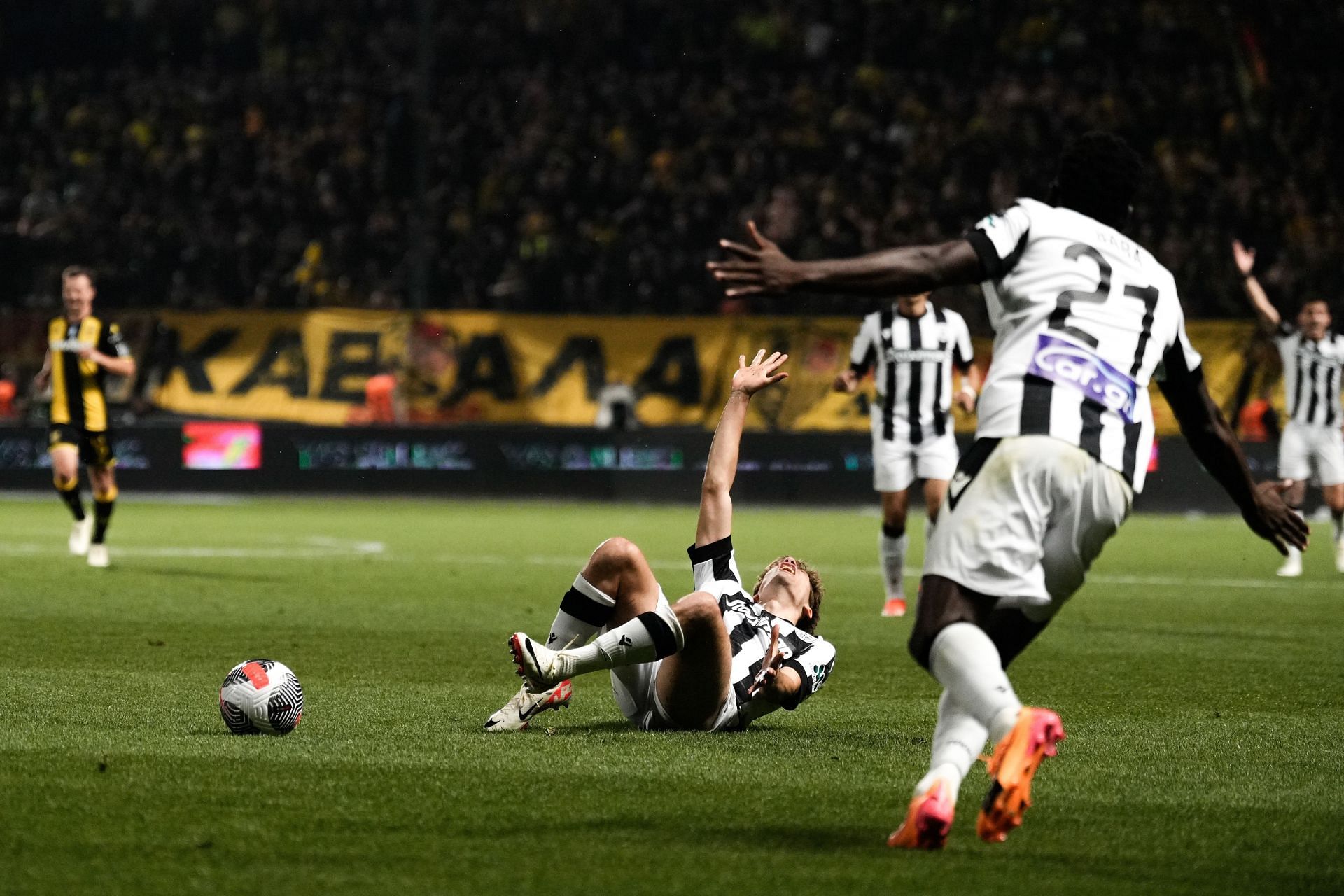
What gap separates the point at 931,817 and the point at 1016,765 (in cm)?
29

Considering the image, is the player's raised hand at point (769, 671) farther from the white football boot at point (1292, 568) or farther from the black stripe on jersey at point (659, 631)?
the white football boot at point (1292, 568)

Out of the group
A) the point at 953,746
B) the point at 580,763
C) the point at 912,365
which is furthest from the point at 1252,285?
the point at 953,746

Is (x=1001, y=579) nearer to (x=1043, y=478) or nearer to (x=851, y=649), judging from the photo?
(x=1043, y=478)

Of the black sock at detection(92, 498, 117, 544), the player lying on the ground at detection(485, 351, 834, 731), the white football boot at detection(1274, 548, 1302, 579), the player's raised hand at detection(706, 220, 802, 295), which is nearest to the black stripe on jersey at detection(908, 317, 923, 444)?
the white football boot at detection(1274, 548, 1302, 579)

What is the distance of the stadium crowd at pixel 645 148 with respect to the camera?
24203 millimetres

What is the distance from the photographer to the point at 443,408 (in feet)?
78.6

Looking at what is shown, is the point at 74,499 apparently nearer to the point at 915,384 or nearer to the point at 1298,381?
the point at 915,384

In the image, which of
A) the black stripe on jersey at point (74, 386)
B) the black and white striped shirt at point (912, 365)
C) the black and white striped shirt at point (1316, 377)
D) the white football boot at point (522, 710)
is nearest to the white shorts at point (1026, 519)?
the white football boot at point (522, 710)

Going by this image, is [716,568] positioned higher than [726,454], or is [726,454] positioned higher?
[726,454]

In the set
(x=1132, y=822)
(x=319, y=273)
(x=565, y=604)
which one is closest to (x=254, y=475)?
(x=319, y=273)

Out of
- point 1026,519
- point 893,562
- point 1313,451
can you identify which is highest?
point 1026,519

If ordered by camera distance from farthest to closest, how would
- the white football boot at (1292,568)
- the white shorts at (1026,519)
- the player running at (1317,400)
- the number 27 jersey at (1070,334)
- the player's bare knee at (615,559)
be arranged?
the player running at (1317,400) < the white football boot at (1292,568) < the player's bare knee at (615,559) < the number 27 jersey at (1070,334) < the white shorts at (1026,519)

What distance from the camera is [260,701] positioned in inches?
260

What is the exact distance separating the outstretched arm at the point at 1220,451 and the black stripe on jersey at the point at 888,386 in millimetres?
7813
